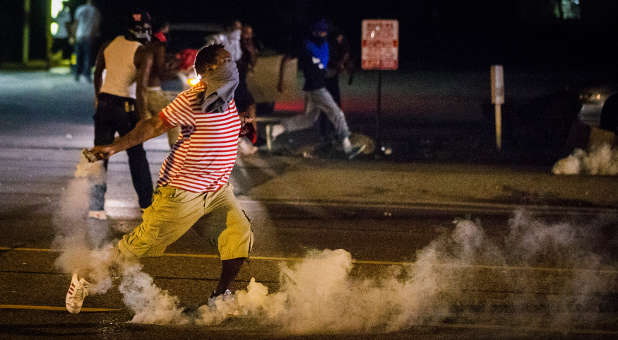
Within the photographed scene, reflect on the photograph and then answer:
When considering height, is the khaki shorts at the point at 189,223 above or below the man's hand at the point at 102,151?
below

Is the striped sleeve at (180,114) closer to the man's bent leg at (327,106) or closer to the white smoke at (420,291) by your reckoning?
the white smoke at (420,291)

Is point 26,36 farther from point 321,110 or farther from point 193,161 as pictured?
point 193,161

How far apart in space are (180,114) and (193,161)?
28 centimetres

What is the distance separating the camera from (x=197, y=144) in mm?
5438

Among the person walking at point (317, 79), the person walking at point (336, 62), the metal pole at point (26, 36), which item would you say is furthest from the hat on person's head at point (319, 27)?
the metal pole at point (26, 36)

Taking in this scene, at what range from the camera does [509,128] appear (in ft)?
51.5

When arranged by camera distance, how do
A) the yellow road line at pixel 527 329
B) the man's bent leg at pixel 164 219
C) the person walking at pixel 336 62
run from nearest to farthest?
1. the man's bent leg at pixel 164 219
2. the yellow road line at pixel 527 329
3. the person walking at pixel 336 62

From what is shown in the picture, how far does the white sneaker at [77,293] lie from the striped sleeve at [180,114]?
1082 millimetres

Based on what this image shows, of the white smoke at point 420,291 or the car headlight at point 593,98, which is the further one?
the car headlight at point 593,98

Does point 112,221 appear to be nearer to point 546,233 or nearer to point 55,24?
point 546,233

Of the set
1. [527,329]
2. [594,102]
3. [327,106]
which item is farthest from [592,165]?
[527,329]

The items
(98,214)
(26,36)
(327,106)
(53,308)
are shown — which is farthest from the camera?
(26,36)

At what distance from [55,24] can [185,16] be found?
1790 cm

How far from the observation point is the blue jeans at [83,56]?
23375mm
